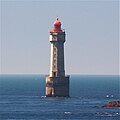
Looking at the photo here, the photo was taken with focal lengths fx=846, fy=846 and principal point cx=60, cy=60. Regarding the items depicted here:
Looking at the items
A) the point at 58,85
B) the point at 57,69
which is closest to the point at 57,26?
the point at 57,69

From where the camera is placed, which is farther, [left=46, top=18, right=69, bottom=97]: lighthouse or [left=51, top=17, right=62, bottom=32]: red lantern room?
[left=51, top=17, right=62, bottom=32]: red lantern room

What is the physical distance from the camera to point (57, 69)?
6383 inches

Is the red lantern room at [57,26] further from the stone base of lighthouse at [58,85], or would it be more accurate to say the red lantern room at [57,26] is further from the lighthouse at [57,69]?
the stone base of lighthouse at [58,85]

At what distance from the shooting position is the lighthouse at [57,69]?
16175 cm

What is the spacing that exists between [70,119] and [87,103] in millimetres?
31692

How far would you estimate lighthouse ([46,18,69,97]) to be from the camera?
162 m

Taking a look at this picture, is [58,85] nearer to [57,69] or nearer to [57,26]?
[57,69]

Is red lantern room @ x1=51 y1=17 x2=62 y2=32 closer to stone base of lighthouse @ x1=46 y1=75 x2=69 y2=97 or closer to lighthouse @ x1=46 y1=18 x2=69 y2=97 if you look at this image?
lighthouse @ x1=46 y1=18 x2=69 y2=97

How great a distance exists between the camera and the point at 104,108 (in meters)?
139

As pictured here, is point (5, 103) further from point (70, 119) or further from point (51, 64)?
point (70, 119)

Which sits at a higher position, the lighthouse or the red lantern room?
the red lantern room

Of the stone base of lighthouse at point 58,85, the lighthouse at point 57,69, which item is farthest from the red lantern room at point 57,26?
the stone base of lighthouse at point 58,85

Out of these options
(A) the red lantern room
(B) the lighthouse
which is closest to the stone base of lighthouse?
(B) the lighthouse

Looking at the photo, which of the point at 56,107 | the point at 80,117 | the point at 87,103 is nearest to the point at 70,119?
the point at 80,117
